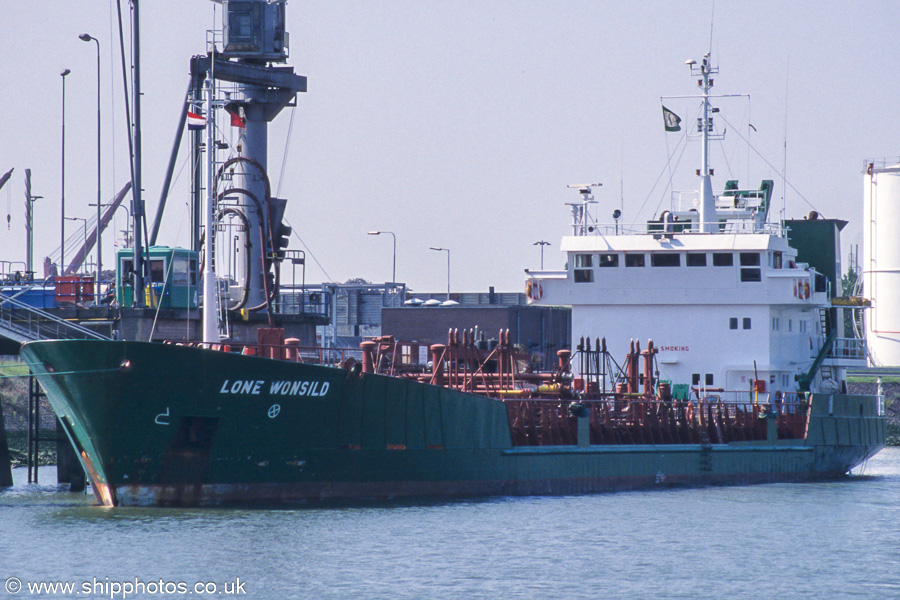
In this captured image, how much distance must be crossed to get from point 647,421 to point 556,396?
271 centimetres

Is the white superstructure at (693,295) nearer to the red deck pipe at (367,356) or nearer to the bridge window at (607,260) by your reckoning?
the bridge window at (607,260)

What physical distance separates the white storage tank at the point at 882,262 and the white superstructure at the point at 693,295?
104 ft

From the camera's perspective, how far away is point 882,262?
65312 millimetres

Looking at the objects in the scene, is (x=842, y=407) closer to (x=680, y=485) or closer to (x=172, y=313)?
(x=680, y=485)

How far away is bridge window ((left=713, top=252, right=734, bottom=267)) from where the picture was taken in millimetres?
33312

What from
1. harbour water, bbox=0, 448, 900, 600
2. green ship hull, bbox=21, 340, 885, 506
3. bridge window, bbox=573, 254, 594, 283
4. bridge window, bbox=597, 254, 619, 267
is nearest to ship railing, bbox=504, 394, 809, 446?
green ship hull, bbox=21, 340, 885, 506

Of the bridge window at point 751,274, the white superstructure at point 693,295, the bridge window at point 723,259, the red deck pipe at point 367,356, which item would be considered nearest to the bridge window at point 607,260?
the white superstructure at point 693,295

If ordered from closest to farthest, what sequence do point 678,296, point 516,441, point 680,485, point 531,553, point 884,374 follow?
point 531,553
point 516,441
point 680,485
point 678,296
point 884,374

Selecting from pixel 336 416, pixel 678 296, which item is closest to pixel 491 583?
pixel 336 416

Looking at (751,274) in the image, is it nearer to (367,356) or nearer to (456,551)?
(367,356)

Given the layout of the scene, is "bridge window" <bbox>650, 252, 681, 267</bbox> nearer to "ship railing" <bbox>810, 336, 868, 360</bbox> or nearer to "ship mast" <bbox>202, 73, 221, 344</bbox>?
"ship railing" <bbox>810, 336, 868, 360</bbox>

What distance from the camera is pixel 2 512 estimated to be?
2445cm

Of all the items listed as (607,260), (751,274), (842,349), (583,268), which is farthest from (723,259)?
(842,349)

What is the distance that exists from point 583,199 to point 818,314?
8536 mm
